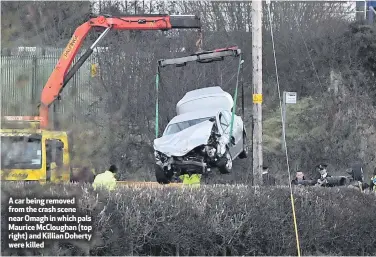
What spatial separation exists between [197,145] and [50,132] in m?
2.63

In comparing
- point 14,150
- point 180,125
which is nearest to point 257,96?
point 180,125

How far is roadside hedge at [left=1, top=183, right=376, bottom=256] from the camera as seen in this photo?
10727mm

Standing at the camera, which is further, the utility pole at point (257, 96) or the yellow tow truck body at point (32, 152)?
the utility pole at point (257, 96)

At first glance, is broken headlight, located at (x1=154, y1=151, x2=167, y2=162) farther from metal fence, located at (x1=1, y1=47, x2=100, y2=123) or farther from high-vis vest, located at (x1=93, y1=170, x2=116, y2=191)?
metal fence, located at (x1=1, y1=47, x2=100, y2=123)

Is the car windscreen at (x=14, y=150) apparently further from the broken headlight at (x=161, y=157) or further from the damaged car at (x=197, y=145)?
the damaged car at (x=197, y=145)

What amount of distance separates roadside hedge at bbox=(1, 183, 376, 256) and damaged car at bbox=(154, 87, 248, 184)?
1.29 meters

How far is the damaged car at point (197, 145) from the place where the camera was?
13.0 m

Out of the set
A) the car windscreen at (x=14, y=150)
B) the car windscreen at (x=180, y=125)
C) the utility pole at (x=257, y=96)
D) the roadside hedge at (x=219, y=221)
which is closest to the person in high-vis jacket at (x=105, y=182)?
the roadside hedge at (x=219, y=221)

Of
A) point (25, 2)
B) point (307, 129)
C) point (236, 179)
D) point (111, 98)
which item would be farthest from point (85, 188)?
point (307, 129)

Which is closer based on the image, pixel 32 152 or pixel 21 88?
pixel 21 88

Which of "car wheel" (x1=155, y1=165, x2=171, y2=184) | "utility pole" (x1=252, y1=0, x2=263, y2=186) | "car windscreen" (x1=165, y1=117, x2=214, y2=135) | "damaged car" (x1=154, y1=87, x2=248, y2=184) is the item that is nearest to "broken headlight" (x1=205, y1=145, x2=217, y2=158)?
"damaged car" (x1=154, y1=87, x2=248, y2=184)

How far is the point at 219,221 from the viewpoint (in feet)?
37.1

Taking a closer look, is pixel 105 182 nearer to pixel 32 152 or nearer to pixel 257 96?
pixel 32 152

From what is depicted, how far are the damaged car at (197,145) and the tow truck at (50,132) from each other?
2.10m
